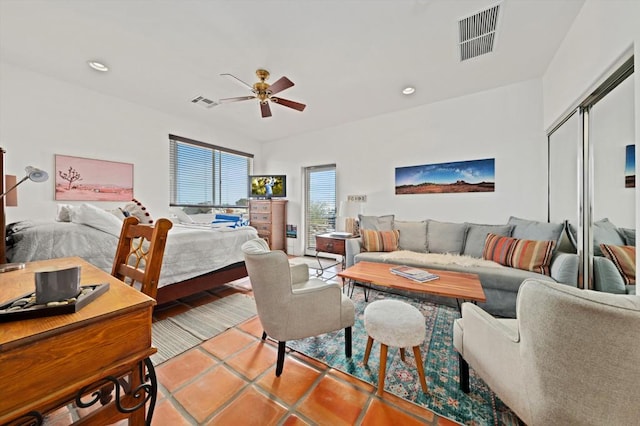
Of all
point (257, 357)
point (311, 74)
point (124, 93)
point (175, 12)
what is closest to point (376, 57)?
point (311, 74)

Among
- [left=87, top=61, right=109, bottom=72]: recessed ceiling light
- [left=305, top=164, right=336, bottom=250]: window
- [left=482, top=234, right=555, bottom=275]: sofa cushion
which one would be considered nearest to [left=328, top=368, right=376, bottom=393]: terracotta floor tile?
[left=482, top=234, right=555, bottom=275]: sofa cushion

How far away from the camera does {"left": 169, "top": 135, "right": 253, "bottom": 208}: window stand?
4.41 m

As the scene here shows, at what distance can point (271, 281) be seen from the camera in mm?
1485

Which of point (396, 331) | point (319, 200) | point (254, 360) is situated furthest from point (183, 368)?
point (319, 200)

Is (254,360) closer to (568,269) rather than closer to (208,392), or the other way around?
(208,392)

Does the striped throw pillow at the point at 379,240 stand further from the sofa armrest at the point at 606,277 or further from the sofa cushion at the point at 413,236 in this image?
the sofa armrest at the point at 606,277

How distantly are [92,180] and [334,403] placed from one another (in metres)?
4.24

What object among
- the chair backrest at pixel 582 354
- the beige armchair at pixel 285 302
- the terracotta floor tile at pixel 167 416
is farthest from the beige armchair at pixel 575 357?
the terracotta floor tile at pixel 167 416

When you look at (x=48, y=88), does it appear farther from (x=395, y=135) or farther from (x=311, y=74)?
(x=395, y=135)

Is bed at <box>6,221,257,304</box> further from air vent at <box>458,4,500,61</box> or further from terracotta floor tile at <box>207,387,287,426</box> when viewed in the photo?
air vent at <box>458,4,500,61</box>

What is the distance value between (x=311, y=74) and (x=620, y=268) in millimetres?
3382

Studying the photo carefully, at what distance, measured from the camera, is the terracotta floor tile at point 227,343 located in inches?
70.7

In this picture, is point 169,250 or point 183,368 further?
point 169,250

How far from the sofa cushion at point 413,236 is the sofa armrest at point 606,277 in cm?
165
